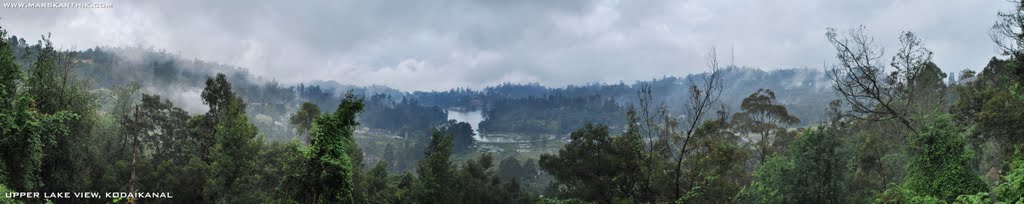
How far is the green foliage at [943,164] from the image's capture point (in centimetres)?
1476

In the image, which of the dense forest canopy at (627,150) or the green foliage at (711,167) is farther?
the green foliage at (711,167)

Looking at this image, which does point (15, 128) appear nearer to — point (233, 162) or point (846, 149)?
point (233, 162)

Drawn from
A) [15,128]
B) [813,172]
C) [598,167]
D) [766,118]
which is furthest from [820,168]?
[15,128]

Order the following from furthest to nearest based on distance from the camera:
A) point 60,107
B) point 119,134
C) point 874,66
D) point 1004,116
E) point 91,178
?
point 119,134 < point 91,178 < point 60,107 < point 1004,116 < point 874,66

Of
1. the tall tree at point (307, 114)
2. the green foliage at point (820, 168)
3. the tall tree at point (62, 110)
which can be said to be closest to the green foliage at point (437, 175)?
the tall tree at point (307, 114)

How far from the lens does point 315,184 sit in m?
14.2

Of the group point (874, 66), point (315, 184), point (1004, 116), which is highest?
point (874, 66)

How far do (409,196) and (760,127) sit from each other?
30.6 metres

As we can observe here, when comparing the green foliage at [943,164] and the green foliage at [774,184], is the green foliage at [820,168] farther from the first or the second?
the green foliage at [943,164]

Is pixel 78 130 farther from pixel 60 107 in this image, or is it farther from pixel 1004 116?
pixel 1004 116

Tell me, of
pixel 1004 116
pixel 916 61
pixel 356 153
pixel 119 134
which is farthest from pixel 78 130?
pixel 1004 116

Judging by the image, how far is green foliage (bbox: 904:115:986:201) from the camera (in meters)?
14.8

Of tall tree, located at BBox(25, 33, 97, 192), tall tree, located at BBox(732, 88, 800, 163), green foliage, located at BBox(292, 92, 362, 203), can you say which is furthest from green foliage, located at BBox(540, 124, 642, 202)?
tall tree, located at BBox(25, 33, 97, 192)

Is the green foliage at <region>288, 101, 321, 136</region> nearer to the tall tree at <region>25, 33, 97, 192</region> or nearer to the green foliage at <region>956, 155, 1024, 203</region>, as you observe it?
the tall tree at <region>25, 33, 97, 192</region>
